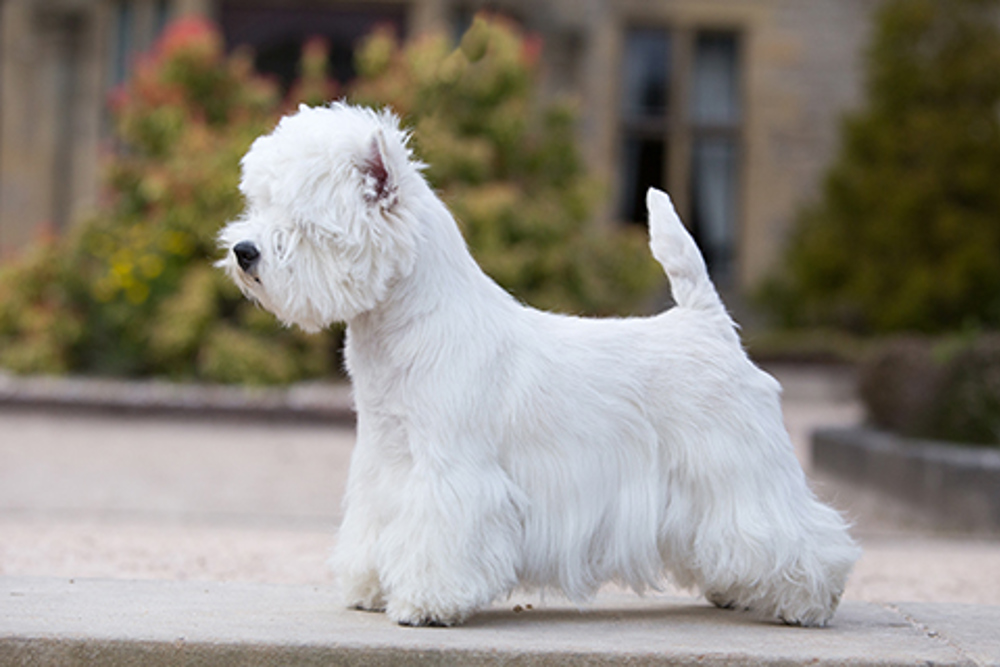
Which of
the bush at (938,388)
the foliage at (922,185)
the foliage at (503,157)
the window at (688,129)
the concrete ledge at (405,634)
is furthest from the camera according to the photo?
the window at (688,129)

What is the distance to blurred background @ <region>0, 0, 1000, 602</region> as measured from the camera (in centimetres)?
1281

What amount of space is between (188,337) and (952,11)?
35.1ft

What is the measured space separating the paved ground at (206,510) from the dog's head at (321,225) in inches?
78.2

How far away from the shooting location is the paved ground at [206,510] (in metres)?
5.35

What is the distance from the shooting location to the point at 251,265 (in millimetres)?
3221

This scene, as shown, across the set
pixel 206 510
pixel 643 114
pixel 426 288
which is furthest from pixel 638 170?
pixel 426 288

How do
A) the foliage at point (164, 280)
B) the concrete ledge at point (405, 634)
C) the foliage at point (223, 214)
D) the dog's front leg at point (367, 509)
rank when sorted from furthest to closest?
the foliage at point (223, 214) < the foliage at point (164, 280) < the dog's front leg at point (367, 509) < the concrete ledge at point (405, 634)

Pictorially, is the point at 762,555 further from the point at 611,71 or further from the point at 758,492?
the point at 611,71

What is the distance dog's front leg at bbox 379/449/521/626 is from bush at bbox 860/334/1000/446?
5.85m

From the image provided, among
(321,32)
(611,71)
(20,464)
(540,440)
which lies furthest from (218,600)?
(611,71)

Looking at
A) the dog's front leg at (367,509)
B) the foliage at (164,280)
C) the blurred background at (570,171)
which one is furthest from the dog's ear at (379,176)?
the foliage at (164,280)

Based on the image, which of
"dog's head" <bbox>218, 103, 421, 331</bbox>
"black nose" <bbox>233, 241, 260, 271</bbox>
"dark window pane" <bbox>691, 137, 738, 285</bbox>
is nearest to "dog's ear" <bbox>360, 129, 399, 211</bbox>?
"dog's head" <bbox>218, 103, 421, 331</bbox>

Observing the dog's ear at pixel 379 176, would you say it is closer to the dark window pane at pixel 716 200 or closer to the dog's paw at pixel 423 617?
the dog's paw at pixel 423 617

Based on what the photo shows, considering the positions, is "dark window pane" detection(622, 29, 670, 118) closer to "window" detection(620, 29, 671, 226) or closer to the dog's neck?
"window" detection(620, 29, 671, 226)
